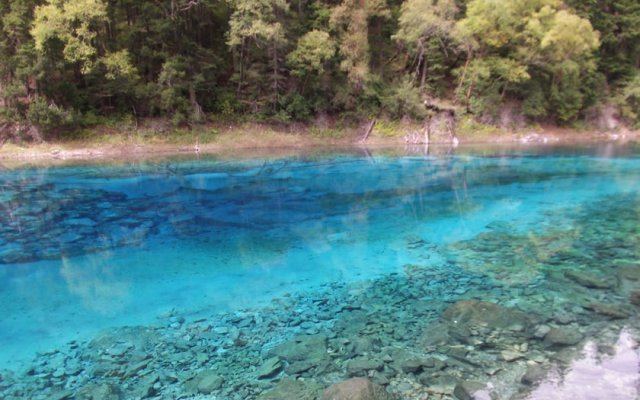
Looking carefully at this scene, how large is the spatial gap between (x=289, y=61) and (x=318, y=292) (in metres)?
22.8

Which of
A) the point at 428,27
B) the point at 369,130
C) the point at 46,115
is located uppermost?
the point at 428,27

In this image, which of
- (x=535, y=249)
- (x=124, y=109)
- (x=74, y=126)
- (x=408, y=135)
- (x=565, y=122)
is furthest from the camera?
(x=565, y=122)

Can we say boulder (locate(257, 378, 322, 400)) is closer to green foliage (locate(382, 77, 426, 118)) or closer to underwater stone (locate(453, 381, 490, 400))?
underwater stone (locate(453, 381, 490, 400))

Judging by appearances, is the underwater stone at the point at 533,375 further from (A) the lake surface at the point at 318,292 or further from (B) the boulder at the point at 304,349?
(B) the boulder at the point at 304,349

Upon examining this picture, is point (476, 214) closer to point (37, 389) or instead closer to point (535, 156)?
point (37, 389)

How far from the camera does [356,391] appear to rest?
4773 mm

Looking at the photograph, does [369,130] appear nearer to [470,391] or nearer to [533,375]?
[533,375]

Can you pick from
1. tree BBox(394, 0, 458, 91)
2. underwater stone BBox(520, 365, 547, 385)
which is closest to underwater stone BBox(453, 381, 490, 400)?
underwater stone BBox(520, 365, 547, 385)

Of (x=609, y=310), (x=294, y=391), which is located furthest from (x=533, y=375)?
(x=294, y=391)

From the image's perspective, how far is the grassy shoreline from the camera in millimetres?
25375

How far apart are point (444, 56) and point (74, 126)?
2531 centimetres

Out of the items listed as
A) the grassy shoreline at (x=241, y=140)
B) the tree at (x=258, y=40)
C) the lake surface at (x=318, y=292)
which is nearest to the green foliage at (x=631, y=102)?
the grassy shoreline at (x=241, y=140)

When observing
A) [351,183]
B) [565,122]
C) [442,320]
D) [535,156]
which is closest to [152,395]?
[442,320]

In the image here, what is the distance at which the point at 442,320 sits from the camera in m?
6.68
